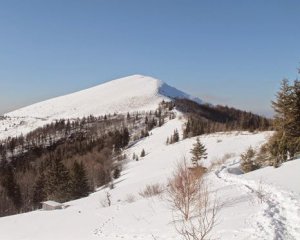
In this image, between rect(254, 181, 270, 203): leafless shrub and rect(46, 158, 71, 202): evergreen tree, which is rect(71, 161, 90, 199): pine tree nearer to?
rect(46, 158, 71, 202): evergreen tree

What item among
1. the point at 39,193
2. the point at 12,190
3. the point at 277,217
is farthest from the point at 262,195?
the point at 12,190

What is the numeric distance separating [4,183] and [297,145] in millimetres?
63385

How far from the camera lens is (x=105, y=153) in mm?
123250

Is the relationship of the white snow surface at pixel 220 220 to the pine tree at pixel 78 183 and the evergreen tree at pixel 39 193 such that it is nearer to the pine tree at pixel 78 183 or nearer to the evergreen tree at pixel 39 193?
the pine tree at pixel 78 183

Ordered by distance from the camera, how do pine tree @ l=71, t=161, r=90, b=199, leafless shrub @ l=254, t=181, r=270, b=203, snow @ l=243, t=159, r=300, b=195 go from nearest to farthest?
1. leafless shrub @ l=254, t=181, r=270, b=203
2. snow @ l=243, t=159, r=300, b=195
3. pine tree @ l=71, t=161, r=90, b=199

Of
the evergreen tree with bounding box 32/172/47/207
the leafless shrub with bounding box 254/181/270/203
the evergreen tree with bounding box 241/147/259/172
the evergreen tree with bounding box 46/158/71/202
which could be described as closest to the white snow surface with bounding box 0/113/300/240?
the leafless shrub with bounding box 254/181/270/203

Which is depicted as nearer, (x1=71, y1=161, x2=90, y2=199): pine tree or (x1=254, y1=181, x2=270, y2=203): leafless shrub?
(x1=254, y1=181, x2=270, y2=203): leafless shrub

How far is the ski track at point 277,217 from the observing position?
47.1 ft

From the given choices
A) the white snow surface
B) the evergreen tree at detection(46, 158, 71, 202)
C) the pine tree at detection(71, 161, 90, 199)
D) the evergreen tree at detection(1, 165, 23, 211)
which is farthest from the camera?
the evergreen tree at detection(1, 165, 23, 211)

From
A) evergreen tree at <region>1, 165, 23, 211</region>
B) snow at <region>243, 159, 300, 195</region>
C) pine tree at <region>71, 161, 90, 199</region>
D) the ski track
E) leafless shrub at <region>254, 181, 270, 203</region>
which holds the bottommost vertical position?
evergreen tree at <region>1, 165, 23, 211</region>

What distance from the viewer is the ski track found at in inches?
565

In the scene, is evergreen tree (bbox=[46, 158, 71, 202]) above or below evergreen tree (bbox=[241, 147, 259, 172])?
below

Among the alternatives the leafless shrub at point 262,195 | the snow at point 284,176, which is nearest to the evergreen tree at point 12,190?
the snow at point 284,176

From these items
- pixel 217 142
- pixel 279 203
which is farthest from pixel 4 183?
pixel 279 203
